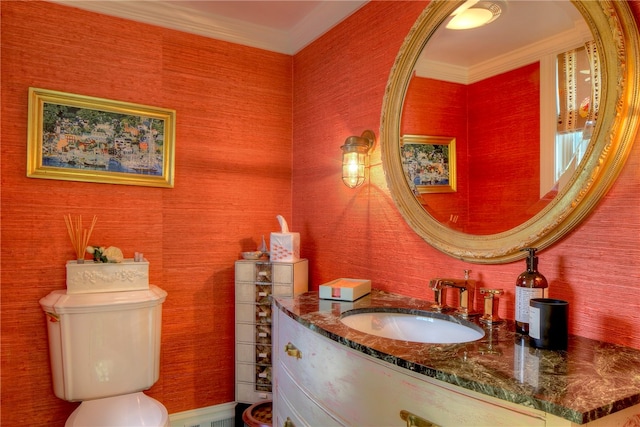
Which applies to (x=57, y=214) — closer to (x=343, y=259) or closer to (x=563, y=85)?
(x=343, y=259)

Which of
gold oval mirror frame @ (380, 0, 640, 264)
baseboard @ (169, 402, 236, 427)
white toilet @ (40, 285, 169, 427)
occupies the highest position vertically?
gold oval mirror frame @ (380, 0, 640, 264)

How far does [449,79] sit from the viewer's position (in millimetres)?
1473

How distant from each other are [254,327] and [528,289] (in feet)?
4.80

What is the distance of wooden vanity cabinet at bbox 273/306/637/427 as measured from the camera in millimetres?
747

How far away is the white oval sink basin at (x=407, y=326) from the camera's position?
1285 millimetres

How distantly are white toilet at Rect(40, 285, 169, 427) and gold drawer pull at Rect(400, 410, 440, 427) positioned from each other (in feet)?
3.90

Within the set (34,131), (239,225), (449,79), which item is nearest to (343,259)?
(239,225)

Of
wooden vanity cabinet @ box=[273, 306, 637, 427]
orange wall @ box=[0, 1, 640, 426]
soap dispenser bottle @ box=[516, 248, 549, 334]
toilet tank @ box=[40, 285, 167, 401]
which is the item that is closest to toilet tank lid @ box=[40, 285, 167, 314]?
toilet tank @ box=[40, 285, 167, 401]

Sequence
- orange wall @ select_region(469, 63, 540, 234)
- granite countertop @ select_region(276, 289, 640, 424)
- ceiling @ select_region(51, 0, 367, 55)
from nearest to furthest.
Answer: granite countertop @ select_region(276, 289, 640, 424), orange wall @ select_region(469, 63, 540, 234), ceiling @ select_region(51, 0, 367, 55)

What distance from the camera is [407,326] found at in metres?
1.39

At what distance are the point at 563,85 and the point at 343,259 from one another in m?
1.21

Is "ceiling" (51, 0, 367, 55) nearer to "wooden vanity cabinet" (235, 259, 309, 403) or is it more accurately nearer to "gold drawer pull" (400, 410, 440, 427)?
"wooden vanity cabinet" (235, 259, 309, 403)

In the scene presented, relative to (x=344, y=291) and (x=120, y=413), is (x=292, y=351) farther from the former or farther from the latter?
(x=120, y=413)

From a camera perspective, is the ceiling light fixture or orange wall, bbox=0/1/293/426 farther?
orange wall, bbox=0/1/293/426
